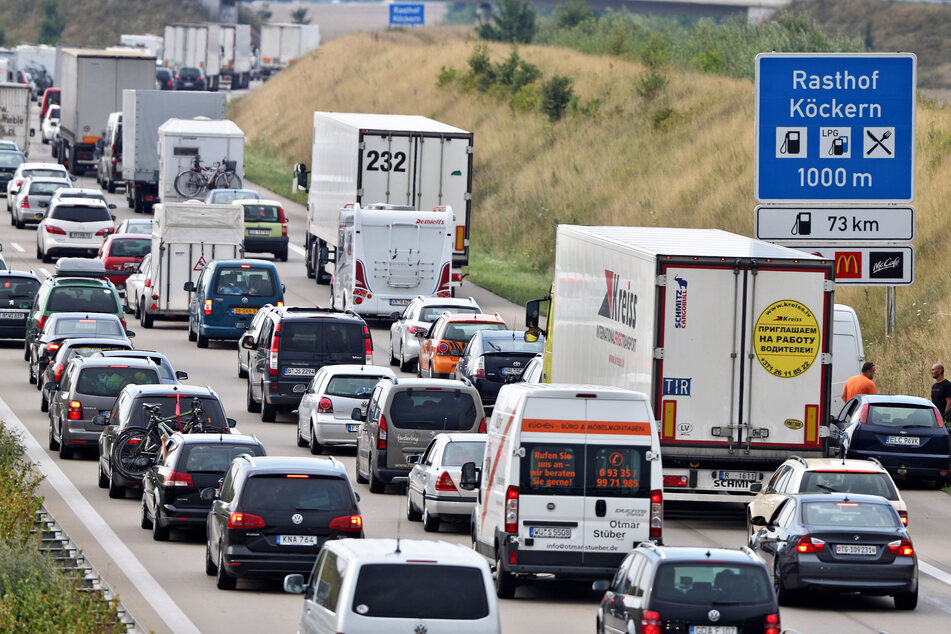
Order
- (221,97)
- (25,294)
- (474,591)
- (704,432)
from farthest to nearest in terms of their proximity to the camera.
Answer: (221,97) < (25,294) < (704,432) < (474,591)

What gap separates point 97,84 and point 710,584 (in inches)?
2483

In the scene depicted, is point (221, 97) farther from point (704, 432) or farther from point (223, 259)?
point (704, 432)

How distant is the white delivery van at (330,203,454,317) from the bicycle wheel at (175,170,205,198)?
19640mm

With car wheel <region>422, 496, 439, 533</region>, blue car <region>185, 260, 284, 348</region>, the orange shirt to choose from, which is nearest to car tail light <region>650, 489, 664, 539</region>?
car wheel <region>422, 496, 439, 533</region>

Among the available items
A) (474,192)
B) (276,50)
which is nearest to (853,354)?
(474,192)

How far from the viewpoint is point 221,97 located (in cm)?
6750

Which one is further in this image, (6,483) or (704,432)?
(704,432)

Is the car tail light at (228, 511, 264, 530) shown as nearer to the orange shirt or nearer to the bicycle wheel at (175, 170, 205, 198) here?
the orange shirt

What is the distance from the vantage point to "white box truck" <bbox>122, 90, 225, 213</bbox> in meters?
66.4

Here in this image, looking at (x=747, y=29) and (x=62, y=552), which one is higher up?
(x=747, y=29)

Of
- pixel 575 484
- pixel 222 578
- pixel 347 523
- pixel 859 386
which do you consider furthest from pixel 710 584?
pixel 859 386

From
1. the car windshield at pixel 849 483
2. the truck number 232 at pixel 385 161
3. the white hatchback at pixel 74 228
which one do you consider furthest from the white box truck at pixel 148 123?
the car windshield at pixel 849 483

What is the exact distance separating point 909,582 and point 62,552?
823 centimetres

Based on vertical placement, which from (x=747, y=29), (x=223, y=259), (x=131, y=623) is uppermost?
(x=747, y=29)
